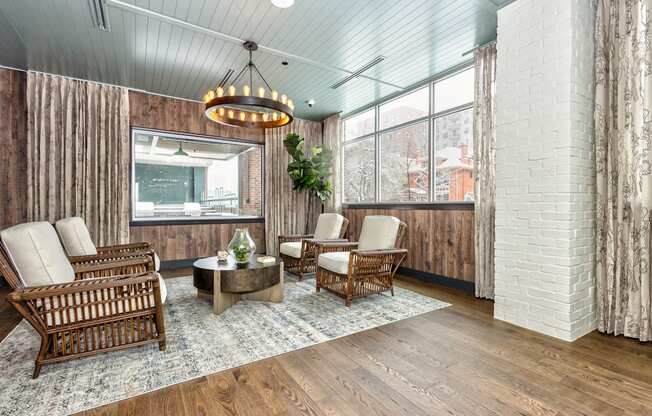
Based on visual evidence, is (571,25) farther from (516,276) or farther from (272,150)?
(272,150)

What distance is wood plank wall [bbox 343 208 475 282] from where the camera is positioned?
150 inches

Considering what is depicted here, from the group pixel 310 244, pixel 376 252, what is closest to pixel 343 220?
pixel 310 244

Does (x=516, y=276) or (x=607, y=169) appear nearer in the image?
(x=607, y=169)

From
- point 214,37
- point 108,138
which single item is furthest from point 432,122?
point 108,138

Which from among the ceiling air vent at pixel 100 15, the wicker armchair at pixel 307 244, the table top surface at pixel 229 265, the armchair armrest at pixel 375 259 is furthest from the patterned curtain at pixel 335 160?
the ceiling air vent at pixel 100 15

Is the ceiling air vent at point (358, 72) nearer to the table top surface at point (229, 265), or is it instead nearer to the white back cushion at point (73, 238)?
the table top surface at point (229, 265)

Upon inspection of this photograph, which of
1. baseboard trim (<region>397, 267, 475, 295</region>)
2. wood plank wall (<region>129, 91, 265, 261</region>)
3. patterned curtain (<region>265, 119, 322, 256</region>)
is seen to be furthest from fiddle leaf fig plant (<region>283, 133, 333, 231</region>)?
baseboard trim (<region>397, 267, 475, 295</region>)

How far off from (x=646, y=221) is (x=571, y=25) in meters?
1.61

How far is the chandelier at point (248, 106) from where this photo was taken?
3.01m

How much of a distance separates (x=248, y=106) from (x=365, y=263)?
2.03 meters

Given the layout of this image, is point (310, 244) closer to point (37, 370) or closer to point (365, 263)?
point (365, 263)

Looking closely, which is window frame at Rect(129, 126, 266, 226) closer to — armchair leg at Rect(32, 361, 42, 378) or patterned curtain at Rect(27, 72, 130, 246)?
patterned curtain at Rect(27, 72, 130, 246)

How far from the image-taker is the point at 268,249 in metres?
5.94

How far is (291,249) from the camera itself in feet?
15.1
